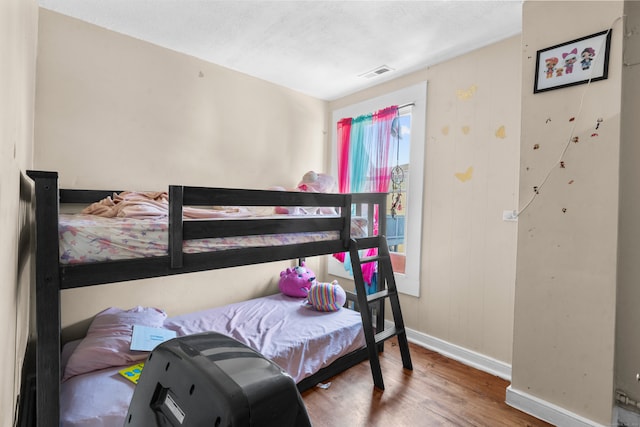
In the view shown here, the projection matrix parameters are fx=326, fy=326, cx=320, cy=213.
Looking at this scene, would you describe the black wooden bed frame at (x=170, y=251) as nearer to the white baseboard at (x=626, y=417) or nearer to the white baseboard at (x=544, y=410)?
the white baseboard at (x=544, y=410)

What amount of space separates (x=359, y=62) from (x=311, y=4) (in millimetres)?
853

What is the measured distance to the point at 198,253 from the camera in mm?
1530

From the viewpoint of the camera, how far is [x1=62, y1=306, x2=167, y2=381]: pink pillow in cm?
172

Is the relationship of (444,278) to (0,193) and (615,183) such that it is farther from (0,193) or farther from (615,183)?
(0,193)

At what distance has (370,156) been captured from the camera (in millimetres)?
3260

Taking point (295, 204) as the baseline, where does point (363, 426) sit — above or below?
below

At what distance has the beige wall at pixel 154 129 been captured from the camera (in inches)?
87.7

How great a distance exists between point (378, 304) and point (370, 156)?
4.70 ft

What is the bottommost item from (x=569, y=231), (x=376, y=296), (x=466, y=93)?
(x=376, y=296)

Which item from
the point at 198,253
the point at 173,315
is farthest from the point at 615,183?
the point at 173,315

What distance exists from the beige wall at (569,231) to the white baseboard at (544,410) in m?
0.03

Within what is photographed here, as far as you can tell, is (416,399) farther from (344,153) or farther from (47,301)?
(344,153)

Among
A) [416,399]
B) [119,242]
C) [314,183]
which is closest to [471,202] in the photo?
[314,183]

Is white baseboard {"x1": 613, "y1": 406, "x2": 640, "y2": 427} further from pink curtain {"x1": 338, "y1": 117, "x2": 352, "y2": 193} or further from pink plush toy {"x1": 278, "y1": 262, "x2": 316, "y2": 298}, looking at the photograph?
pink curtain {"x1": 338, "y1": 117, "x2": 352, "y2": 193}
